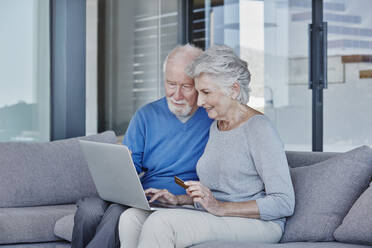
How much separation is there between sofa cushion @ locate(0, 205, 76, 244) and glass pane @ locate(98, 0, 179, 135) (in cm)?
221

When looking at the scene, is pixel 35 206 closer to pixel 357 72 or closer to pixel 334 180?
pixel 334 180

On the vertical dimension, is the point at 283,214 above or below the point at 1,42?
below

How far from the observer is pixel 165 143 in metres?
2.46

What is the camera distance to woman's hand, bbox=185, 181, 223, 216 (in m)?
1.92

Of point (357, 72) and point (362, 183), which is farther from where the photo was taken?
point (357, 72)

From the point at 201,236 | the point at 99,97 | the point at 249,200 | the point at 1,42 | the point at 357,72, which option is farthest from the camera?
the point at 357,72

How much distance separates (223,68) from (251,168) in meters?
0.39

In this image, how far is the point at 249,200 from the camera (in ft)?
6.75

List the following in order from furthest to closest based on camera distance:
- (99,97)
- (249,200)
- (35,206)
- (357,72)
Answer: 1. (357,72)
2. (99,97)
3. (35,206)
4. (249,200)

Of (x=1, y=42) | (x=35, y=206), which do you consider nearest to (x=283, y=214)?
(x=35, y=206)

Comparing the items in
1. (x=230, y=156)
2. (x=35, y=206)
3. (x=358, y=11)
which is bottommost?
(x=35, y=206)

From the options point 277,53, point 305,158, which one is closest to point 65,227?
point 305,158

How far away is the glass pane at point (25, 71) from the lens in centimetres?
396

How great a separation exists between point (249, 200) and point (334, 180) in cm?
35
